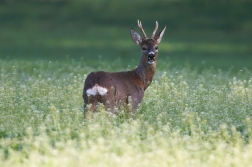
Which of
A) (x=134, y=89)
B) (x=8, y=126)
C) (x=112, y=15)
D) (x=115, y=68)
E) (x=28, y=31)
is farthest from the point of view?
(x=112, y=15)

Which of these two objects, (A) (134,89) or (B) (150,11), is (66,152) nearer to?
(A) (134,89)

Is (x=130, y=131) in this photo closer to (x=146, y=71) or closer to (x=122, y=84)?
(x=122, y=84)

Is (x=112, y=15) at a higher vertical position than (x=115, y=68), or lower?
higher

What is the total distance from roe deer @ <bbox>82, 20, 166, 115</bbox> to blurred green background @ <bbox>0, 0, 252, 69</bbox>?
Result: 15387mm

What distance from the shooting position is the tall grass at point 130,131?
29.9ft

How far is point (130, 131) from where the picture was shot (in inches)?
403

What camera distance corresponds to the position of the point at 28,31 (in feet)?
132

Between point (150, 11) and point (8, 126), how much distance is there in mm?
33462

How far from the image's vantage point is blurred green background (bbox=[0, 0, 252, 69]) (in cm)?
3316

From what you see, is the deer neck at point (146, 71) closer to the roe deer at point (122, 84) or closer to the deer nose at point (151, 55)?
the roe deer at point (122, 84)

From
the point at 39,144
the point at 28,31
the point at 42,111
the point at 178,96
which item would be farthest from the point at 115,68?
the point at 28,31

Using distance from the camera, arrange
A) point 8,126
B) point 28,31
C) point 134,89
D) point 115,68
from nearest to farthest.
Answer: point 8,126
point 134,89
point 115,68
point 28,31

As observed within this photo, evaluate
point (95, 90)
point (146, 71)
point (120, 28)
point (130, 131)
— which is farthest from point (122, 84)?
point (120, 28)

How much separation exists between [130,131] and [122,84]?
2737mm
